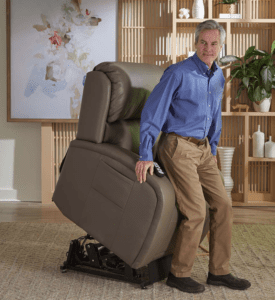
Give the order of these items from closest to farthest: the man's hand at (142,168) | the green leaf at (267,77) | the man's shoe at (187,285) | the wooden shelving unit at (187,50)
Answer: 1. the man's hand at (142,168)
2. the man's shoe at (187,285)
3. the green leaf at (267,77)
4. the wooden shelving unit at (187,50)

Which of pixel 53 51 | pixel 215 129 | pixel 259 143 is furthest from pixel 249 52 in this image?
pixel 215 129

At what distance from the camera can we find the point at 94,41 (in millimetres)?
3990

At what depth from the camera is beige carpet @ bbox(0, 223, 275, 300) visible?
6.68ft

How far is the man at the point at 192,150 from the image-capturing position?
6.52 ft

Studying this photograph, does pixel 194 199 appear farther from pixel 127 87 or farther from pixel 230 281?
pixel 127 87

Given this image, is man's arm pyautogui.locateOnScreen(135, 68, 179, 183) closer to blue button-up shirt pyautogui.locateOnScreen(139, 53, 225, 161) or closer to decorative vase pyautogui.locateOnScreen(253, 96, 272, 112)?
blue button-up shirt pyautogui.locateOnScreen(139, 53, 225, 161)

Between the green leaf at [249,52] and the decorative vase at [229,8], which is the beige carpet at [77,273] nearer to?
the green leaf at [249,52]

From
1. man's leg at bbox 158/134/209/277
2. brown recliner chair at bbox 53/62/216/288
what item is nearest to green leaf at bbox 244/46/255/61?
brown recliner chair at bbox 53/62/216/288

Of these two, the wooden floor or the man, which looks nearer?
the man

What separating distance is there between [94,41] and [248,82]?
56.0 inches

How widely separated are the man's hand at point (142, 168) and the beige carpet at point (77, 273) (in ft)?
1.82

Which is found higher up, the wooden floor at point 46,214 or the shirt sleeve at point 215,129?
the shirt sleeve at point 215,129

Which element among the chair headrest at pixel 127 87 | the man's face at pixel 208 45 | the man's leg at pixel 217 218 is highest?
the man's face at pixel 208 45

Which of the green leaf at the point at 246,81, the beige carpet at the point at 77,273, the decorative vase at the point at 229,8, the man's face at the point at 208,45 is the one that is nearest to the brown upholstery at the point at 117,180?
the beige carpet at the point at 77,273
